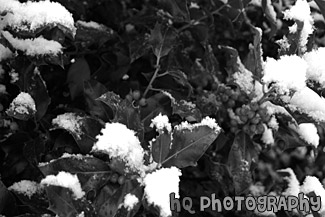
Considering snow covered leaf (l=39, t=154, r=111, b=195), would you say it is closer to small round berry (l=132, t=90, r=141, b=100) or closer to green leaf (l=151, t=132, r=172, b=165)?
green leaf (l=151, t=132, r=172, b=165)

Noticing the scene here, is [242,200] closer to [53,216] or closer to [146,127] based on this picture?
[146,127]

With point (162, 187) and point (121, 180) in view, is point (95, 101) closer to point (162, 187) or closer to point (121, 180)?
point (121, 180)

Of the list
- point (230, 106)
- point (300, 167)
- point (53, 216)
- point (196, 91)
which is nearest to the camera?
point (53, 216)

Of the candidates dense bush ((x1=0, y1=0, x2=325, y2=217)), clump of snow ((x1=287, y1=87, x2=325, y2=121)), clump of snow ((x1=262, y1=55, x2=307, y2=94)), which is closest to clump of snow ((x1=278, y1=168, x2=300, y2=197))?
dense bush ((x1=0, y1=0, x2=325, y2=217))

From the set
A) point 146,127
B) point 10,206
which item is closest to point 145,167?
point 146,127

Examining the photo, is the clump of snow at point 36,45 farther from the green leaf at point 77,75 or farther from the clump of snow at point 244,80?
the clump of snow at point 244,80
